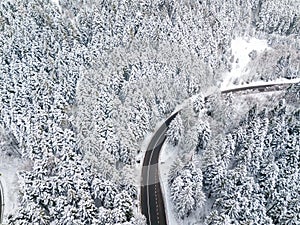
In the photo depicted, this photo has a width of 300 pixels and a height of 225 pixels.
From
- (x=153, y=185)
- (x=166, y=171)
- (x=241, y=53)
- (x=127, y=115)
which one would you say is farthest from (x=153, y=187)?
(x=241, y=53)

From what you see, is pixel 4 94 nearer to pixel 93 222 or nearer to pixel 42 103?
pixel 42 103

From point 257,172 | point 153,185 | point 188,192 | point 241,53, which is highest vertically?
point 241,53

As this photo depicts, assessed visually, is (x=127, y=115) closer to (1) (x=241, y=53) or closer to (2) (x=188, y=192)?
(2) (x=188, y=192)

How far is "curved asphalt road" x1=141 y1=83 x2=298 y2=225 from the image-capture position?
6272 cm

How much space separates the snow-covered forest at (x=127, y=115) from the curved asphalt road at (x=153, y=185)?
2373mm

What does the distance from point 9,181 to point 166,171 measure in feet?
136

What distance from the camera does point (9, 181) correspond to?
2963 inches

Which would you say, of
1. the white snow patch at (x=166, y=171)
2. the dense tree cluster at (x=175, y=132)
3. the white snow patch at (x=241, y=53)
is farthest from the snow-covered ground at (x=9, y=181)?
the white snow patch at (x=241, y=53)

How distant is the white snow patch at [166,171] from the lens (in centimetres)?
6315

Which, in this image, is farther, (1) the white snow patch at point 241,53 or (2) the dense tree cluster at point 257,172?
(1) the white snow patch at point 241,53

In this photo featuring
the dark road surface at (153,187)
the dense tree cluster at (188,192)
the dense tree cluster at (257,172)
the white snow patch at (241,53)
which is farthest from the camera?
the white snow patch at (241,53)

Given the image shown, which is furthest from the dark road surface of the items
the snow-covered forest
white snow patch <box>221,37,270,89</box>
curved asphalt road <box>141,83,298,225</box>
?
white snow patch <box>221,37,270,89</box>

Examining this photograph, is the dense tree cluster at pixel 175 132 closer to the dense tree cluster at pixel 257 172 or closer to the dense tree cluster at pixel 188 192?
the dense tree cluster at pixel 257 172

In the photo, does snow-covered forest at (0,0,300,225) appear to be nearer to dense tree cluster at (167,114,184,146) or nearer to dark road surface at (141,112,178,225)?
dense tree cluster at (167,114,184,146)
